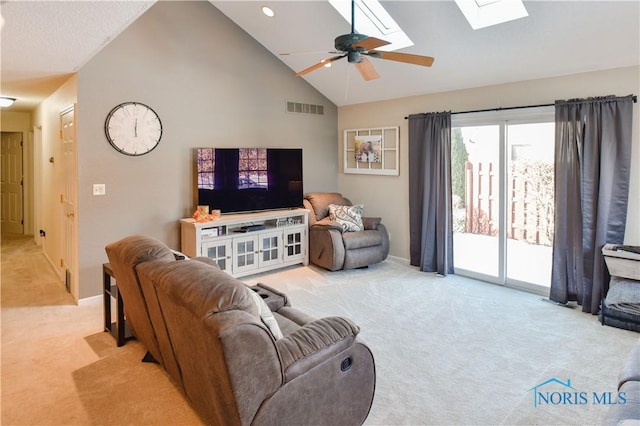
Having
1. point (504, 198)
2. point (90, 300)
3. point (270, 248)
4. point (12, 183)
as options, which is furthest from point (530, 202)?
point (12, 183)

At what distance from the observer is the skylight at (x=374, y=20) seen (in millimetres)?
4531

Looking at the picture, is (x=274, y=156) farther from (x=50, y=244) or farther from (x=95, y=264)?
(x=50, y=244)

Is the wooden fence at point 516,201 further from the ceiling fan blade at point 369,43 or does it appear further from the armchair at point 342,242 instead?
the ceiling fan blade at point 369,43

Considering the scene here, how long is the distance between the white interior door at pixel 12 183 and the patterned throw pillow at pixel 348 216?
21.7ft

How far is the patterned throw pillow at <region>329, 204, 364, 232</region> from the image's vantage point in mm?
5892

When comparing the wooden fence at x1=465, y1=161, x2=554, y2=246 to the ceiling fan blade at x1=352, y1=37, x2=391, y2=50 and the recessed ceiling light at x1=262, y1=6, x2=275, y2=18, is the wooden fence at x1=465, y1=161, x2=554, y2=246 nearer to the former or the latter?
the ceiling fan blade at x1=352, y1=37, x2=391, y2=50

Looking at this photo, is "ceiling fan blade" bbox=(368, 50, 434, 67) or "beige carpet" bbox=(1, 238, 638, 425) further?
"ceiling fan blade" bbox=(368, 50, 434, 67)

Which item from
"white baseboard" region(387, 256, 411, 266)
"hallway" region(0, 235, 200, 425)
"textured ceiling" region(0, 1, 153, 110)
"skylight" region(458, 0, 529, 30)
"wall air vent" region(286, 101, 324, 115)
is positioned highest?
"skylight" region(458, 0, 529, 30)

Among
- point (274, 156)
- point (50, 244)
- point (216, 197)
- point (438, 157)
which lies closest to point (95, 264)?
point (216, 197)

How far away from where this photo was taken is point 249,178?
5551 mm

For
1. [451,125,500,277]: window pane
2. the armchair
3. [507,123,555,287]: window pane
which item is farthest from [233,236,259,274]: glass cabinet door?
A: [507,123,555,287]: window pane

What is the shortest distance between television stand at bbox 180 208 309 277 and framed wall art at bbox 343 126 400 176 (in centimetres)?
136

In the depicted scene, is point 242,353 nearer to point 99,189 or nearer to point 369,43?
point 369,43

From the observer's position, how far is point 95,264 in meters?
4.55
